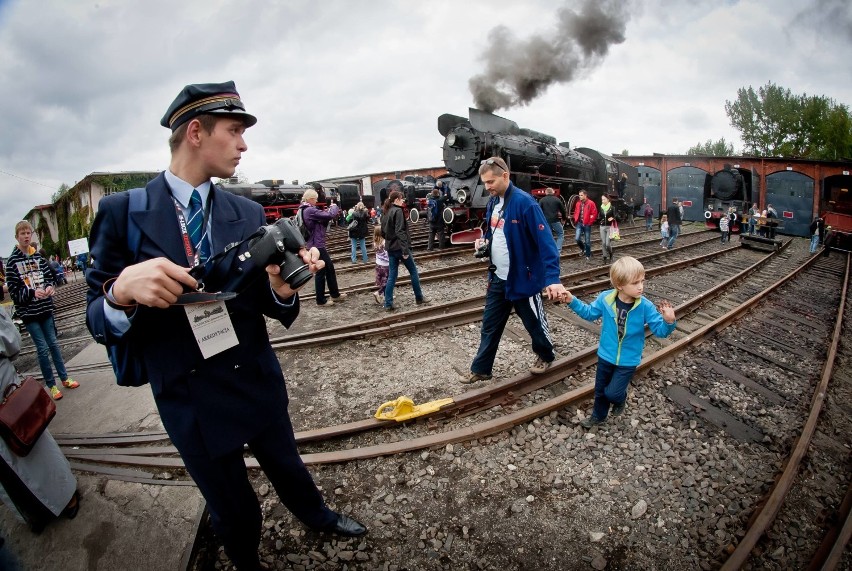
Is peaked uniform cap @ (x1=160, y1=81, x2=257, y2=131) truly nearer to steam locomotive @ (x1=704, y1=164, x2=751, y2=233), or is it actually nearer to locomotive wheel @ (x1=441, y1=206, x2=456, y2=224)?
locomotive wheel @ (x1=441, y1=206, x2=456, y2=224)

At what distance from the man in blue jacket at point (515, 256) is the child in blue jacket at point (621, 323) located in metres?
0.46

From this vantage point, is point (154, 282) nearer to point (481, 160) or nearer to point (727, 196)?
point (481, 160)

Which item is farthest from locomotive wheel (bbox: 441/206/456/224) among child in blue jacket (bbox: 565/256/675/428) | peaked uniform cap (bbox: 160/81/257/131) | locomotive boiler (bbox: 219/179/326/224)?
locomotive boiler (bbox: 219/179/326/224)

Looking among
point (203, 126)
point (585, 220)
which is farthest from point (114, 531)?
point (585, 220)

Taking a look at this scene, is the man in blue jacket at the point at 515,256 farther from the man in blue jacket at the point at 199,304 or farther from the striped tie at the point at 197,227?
the striped tie at the point at 197,227

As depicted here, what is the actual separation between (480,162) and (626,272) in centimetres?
910

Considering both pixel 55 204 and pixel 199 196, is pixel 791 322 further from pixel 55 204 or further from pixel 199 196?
pixel 55 204

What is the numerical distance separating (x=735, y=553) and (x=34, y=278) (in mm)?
6583

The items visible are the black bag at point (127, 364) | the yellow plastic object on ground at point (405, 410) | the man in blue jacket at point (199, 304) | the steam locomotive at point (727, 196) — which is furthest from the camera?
the steam locomotive at point (727, 196)

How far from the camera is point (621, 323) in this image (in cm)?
304

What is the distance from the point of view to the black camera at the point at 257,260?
1386 mm

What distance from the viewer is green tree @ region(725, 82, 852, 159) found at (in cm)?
Answer: 3909

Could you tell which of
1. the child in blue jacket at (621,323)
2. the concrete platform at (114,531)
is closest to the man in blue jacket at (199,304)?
the concrete platform at (114,531)

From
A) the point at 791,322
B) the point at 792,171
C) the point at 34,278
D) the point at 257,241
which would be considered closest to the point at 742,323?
the point at 791,322
